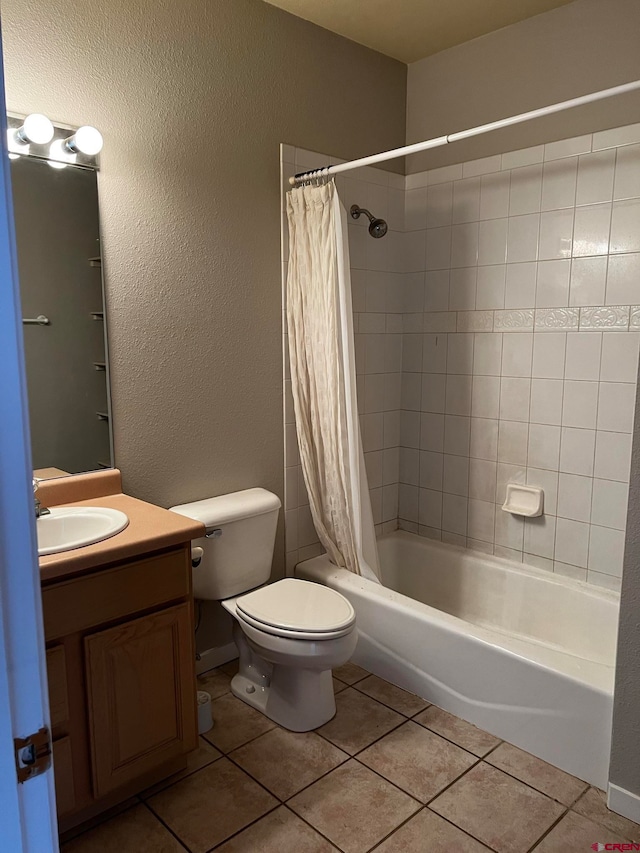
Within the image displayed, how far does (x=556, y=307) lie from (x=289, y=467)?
1301mm

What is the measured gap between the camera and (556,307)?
8.72 feet

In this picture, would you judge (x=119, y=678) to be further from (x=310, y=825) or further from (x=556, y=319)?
(x=556, y=319)

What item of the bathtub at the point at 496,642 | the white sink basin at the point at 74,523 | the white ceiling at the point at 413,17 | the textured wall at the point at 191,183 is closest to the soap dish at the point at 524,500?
the bathtub at the point at 496,642

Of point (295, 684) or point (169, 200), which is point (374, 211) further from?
point (295, 684)

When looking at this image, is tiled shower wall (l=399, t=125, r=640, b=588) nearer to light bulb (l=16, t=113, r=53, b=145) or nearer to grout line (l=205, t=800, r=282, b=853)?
grout line (l=205, t=800, r=282, b=853)

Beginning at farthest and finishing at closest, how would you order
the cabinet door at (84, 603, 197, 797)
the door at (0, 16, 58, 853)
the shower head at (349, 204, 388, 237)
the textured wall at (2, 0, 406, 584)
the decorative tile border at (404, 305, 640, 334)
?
the shower head at (349, 204, 388, 237) → the decorative tile border at (404, 305, 640, 334) → the textured wall at (2, 0, 406, 584) → the cabinet door at (84, 603, 197, 797) → the door at (0, 16, 58, 853)

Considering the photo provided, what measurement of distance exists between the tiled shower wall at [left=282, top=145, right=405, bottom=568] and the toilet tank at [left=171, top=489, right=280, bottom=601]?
330mm

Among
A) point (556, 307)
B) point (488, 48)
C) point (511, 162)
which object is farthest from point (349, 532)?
point (488, 48)

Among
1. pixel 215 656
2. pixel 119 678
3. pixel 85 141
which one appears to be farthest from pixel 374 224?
pixel 119 678

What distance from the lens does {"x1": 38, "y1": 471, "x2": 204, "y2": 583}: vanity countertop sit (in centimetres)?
164

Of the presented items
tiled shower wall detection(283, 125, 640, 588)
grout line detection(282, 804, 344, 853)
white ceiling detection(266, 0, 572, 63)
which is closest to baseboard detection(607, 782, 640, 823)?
grout line detection(282, 804, 344, 853)

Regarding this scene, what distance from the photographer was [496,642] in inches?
87.4

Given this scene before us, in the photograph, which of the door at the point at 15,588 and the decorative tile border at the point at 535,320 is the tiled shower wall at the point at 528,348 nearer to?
the decorative tile border at the point at 535,320

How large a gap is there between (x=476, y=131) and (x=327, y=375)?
100 centimetres
